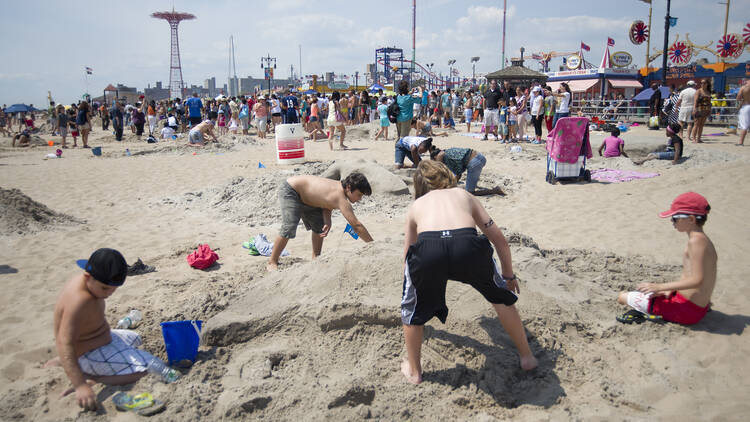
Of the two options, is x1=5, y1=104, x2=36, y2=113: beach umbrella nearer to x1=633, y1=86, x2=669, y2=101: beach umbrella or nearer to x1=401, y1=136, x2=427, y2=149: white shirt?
x1=401, y1=136, x2=427, y2=149: white shirt

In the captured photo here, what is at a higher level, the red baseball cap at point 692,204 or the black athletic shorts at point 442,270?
the red baseball cap at point 692,204

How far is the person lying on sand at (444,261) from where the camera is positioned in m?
2.56

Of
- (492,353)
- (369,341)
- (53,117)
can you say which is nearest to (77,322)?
(369,341)

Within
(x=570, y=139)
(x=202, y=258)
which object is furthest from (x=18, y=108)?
(x=570, y=139)

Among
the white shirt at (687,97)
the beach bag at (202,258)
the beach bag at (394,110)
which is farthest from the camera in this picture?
the beach bag at (394,110)

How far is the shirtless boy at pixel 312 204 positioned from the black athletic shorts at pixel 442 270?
170 centimetres

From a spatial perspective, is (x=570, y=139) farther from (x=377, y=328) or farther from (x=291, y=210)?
(x=377, y=328)

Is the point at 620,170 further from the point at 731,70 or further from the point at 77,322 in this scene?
the point at 731,70

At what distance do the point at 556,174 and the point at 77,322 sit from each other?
334 inches

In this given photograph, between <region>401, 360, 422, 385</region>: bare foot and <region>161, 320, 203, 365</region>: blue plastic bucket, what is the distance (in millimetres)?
1447

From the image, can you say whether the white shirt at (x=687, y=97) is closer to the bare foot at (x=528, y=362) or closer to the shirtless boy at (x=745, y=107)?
the shirtless boy at (x=745, y=107)

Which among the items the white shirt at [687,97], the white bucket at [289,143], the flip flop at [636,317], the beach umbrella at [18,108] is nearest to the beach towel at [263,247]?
the flip flop at [636,317]

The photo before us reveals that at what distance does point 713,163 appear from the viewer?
9.45m

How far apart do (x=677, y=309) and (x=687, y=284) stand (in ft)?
0.87
